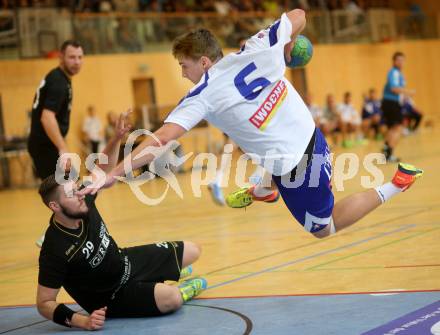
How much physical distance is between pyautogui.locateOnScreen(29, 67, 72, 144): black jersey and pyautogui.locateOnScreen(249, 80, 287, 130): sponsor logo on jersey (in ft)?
11.2

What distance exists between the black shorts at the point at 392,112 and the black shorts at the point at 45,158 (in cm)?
936

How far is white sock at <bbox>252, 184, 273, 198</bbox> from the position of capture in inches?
270

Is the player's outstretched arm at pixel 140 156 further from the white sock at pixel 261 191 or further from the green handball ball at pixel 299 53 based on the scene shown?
the white sock at pixel 261 191

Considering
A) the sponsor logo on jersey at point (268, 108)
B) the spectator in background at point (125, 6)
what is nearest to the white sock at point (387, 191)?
the sponsor logo on jersey at point (268, 108)

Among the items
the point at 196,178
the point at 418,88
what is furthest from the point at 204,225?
the point at 418,88

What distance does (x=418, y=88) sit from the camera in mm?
34156

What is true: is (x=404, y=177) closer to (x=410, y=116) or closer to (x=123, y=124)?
(x=123, y=124)

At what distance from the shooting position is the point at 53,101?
816 cm

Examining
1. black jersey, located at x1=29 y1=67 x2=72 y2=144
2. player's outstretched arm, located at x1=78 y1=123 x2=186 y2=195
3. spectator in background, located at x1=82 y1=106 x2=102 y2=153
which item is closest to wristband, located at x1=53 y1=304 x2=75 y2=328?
player's outstretched arm, located at x1=78 y1=123 x2=186 y2=195

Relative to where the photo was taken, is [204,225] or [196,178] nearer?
[204,225]

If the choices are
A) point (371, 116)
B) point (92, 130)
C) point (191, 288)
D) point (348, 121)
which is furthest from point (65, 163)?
point (371, 116)

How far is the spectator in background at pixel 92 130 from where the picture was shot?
2142 centimetres

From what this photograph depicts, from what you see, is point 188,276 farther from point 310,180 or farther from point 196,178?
point 196,178

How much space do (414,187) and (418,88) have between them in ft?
77.8
